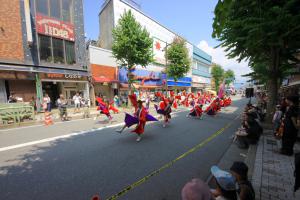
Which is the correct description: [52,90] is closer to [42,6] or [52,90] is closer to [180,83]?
[42,6]

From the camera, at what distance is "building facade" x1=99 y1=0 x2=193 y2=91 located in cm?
2339

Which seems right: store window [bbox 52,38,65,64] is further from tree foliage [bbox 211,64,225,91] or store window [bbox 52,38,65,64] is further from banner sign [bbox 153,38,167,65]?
tree foliage [bbox 211,64,225,91]

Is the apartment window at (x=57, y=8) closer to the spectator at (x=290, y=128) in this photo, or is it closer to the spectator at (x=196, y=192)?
the spectator at (x=196, y=192)

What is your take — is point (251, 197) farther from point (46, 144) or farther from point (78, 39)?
point (78, 39)

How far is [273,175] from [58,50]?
64.5 ft

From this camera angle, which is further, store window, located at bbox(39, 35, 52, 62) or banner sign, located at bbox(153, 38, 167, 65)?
banner sign, located at bbox(153, 38, 167, 65)

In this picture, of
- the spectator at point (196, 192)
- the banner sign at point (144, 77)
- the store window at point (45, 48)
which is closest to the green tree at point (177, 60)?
the banner sign at point (144, 77)

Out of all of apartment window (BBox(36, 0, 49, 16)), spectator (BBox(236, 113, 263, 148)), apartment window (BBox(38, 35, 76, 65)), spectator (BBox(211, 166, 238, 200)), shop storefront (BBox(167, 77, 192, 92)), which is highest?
apartment window (BBox(36, 0, 49, 16))

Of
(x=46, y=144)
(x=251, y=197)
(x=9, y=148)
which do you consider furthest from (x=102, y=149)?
(x=251, y=197)

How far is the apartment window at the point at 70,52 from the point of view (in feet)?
57.6

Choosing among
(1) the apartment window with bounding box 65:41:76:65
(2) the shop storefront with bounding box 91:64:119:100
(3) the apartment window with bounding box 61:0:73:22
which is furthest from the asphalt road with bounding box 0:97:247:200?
(3) the apartment window with bounding box 61:0:73:22

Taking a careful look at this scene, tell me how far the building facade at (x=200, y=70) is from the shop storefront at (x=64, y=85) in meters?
→ 33.6

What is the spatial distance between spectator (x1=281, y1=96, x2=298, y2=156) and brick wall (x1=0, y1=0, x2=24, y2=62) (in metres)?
18.5

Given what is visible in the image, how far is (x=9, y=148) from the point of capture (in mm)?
5617
